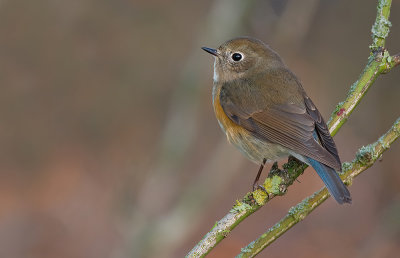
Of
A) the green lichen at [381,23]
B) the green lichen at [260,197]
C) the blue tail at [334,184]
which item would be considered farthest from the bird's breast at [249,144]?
the green lichen at [381,23]

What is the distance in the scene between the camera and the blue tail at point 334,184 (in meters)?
3.39

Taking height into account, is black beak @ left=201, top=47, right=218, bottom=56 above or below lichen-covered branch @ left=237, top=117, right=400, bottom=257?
below

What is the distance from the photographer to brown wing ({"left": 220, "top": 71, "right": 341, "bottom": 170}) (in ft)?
13.6

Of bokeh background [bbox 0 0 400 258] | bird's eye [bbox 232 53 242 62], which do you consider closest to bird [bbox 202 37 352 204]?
bird's eye [bbox 232 53 242 62]

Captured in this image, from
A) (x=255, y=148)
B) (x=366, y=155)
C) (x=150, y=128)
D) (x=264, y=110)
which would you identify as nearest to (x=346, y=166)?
(x=366, y=155)

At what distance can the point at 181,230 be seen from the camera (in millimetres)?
5883

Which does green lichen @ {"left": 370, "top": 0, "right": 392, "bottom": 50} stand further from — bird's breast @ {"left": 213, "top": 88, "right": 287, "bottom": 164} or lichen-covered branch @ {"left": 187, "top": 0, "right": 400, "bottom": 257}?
bird's breast @ {"left": 213, "top": 88, "right": 287, "bottom": 164}

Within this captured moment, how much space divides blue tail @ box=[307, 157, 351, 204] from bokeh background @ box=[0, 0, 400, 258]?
232cm

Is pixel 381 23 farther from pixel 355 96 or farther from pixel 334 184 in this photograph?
pixel 334 184

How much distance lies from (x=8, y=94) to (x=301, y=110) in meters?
8.47

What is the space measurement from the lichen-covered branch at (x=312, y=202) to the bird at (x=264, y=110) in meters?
0.47

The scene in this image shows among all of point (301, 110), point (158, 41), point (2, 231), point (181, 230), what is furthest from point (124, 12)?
point (301, 110)

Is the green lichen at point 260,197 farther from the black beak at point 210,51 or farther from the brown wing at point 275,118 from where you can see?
the black beak at point 210,51

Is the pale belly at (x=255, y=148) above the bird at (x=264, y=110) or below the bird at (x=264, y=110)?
below
